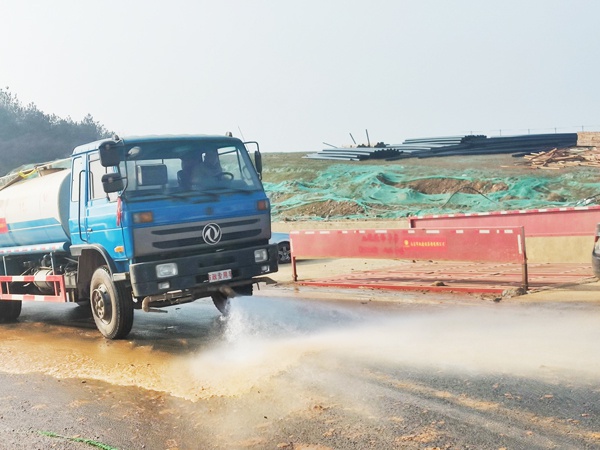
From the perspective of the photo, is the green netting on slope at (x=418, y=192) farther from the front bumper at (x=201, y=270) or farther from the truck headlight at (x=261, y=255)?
the front bumper at (x=201, y=270)

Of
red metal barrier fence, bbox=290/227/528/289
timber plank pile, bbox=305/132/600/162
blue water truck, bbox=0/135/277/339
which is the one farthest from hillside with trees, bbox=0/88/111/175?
blue water truck, bbox=0/135/277/339

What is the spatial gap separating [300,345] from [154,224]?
2449 millimetres

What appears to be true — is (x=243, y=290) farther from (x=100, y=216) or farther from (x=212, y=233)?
(x=100, y=216)

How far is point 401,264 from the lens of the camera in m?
18.2

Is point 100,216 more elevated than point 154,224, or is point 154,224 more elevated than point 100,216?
point 100,216

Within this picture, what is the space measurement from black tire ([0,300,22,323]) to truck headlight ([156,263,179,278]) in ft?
18.3

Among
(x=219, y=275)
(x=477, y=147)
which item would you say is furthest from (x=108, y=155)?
(x=477, y=147)

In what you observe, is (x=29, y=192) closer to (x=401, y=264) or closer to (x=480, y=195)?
(x=401, y=264)

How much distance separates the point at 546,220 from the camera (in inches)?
658

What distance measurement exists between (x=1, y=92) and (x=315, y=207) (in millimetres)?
36137

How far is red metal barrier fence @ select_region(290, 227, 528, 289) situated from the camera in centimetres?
1360

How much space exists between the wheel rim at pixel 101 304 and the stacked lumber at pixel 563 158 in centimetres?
2440

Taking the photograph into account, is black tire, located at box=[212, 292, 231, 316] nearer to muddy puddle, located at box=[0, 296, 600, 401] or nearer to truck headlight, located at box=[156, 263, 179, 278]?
muddy puddle, located at box=[0, 296, 600, 401]

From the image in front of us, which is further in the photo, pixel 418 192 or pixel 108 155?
pixel 418 192
